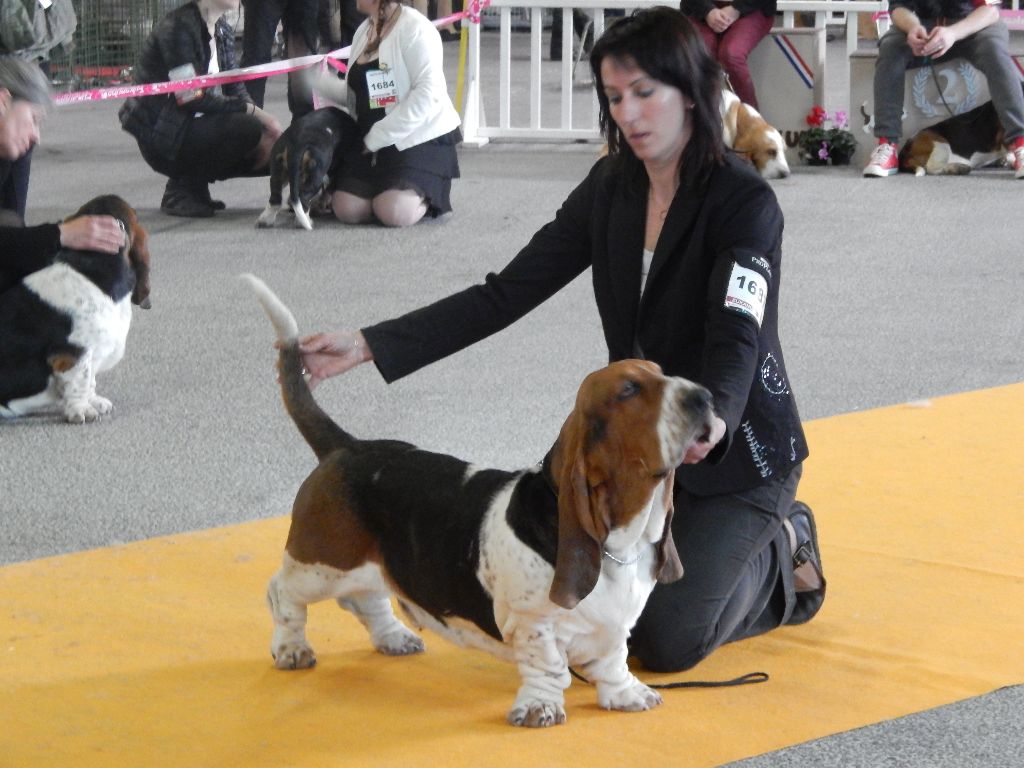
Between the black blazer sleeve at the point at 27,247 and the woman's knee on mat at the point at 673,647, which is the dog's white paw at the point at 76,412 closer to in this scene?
the black blazer sleeve at the point at 27,247

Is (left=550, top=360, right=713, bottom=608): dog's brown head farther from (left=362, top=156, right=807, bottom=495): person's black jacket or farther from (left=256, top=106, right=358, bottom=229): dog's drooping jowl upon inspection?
(left=256, top=106, right=358, bottom=229): dog's drooping jowl

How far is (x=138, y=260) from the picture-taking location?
4691 mm

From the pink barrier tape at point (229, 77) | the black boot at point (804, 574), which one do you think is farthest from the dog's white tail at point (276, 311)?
the pink barrier tape at point (229, 77)

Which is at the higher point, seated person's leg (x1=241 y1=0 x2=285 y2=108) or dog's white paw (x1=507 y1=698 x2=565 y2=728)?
seated person's leg (x1=241 y1=0 x2=285 y2=108)

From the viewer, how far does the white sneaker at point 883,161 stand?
8.89m

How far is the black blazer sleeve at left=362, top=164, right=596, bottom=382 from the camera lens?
299 centimetres

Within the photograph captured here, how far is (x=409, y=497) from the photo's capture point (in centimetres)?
262

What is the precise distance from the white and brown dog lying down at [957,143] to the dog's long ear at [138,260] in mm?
5745

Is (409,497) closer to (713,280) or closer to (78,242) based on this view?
(713,280)

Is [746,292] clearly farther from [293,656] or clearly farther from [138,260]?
[138,260]

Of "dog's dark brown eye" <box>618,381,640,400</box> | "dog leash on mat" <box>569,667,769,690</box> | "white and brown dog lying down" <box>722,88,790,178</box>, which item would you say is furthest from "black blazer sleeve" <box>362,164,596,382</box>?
"white and brown dog lying down" <box>722,88,790,178</box>

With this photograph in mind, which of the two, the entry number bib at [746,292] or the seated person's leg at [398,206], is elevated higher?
the entry number bib at [746,292]

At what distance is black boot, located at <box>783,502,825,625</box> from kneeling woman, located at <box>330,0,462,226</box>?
4.72 metres

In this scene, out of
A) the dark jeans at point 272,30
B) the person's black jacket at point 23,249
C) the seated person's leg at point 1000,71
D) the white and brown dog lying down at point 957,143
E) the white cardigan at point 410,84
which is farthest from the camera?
the dark jeans at point 272,30
